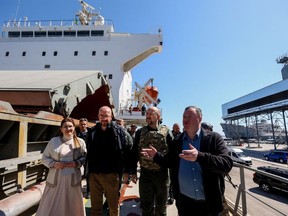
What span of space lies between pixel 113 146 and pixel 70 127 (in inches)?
23.6

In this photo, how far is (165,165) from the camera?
208 cm

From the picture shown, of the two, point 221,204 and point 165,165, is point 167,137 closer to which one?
point 165,165

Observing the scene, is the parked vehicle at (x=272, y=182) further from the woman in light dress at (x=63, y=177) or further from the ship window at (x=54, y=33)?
the ship window at (x=54, y=33)

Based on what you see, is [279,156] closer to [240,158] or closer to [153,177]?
[240,158]

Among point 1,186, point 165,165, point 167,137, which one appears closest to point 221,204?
point 165,165

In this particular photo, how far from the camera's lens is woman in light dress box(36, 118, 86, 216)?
2258 millimetres

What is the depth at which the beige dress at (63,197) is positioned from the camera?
7.34 feet

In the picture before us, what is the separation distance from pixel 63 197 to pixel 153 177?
3.66 feet

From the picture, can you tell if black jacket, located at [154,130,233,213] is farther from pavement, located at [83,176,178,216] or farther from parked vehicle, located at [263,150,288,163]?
parked vehicle, located at [263,150,288,163]

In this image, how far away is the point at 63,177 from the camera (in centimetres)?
232

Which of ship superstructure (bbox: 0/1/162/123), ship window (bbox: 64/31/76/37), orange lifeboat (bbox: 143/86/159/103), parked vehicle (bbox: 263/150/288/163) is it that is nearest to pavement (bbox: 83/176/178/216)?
ship superstructure (bbox: 0/1/162/123)

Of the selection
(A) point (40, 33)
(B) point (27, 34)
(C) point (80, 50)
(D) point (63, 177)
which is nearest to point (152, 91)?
(C) point (80, 50)

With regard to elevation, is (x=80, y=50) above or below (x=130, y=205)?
above

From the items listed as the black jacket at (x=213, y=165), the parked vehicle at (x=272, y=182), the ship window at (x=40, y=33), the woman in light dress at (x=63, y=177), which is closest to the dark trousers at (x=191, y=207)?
the black jacket at (x=213, y=165)
